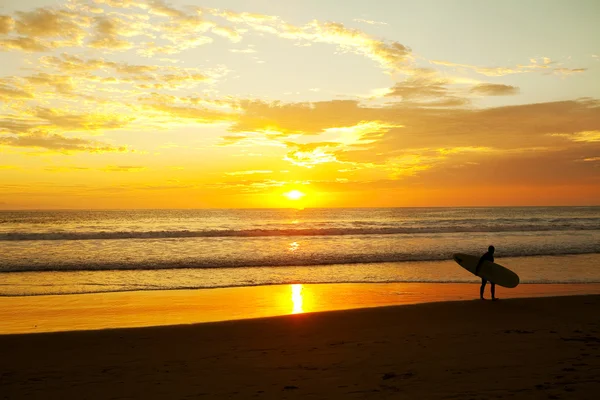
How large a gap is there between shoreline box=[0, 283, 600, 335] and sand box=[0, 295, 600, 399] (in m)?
1.40

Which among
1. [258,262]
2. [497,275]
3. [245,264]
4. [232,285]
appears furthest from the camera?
[258,262]

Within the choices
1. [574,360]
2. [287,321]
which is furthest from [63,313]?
[574,360]

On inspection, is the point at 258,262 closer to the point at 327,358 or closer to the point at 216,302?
the point at 216,302

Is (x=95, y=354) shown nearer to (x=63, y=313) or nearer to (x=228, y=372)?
(x=228, y=372)

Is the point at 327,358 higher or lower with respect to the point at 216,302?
higher

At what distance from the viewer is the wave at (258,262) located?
2398 cm

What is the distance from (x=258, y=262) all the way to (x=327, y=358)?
18038 mm

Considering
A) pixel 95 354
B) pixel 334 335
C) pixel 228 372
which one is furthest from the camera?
pixel 334 335

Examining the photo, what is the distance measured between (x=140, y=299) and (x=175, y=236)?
104ft

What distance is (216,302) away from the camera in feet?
48.9

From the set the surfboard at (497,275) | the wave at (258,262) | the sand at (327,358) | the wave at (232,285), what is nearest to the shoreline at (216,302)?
the wave at (232,285)

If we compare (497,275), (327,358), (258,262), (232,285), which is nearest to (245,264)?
(258,262)

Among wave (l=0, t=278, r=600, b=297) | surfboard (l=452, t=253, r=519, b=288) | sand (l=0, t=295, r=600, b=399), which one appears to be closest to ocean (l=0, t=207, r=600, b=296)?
wave (l=0, t=278, r=600, b=297)

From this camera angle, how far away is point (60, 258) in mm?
27703
